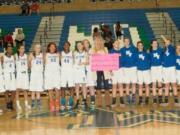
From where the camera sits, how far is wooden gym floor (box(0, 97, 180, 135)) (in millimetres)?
7812

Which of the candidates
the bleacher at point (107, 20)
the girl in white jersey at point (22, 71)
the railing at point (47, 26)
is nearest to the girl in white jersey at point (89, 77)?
the girl in white jersey at point (22, 71)


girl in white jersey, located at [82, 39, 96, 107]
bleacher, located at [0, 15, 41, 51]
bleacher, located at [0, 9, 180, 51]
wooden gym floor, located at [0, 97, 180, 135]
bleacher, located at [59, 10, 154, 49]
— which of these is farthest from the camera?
bleacher, located at [0, 15, 41, 51]

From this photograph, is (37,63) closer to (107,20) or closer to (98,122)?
(98,122)

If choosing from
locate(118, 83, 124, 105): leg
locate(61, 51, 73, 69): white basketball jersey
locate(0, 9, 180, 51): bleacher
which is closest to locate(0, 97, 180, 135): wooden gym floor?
locate(118, 83, 124, 105): leg

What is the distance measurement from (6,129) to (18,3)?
14003 mm

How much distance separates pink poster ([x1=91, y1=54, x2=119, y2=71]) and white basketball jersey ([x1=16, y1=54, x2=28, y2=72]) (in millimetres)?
1634

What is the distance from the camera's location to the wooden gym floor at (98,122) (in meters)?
7.81

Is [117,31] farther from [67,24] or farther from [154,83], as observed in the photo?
[154,83]

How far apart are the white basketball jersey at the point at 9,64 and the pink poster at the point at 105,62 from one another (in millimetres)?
1942

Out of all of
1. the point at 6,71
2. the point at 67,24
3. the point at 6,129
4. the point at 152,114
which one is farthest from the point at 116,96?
the point at 67,24

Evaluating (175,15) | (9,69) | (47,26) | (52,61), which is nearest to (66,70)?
(52,61)

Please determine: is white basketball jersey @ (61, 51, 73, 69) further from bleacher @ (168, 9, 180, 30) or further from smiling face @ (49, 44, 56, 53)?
bleacher @ (168, 9, 180, 30)

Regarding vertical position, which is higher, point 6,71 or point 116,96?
point 6,71

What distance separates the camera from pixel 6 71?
10.4 meters
